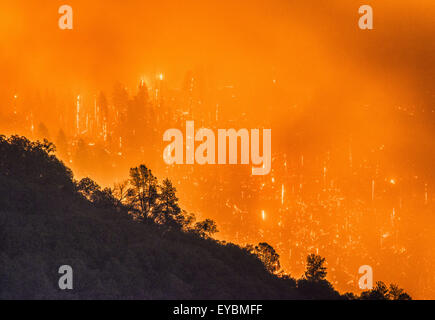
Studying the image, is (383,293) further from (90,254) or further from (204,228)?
(90,254)

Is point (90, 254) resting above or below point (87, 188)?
below

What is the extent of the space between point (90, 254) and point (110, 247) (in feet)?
7.19

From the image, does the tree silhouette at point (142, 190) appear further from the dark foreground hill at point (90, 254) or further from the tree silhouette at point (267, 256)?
the tree silhouette at point (267, 256)

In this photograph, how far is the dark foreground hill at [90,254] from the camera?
26484mm

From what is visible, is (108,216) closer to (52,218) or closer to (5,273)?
(52,218)

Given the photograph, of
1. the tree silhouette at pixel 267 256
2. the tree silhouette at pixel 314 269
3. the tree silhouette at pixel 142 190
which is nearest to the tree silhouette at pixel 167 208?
the tree silhouette at pixel 142 190

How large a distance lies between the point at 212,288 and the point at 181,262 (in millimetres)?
3538

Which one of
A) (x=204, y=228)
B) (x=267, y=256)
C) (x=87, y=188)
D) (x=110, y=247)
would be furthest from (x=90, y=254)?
(x=267, y=256)

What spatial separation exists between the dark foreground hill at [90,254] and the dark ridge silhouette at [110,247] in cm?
6

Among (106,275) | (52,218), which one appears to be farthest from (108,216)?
(106,275)

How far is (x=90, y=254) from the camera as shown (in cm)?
3092
